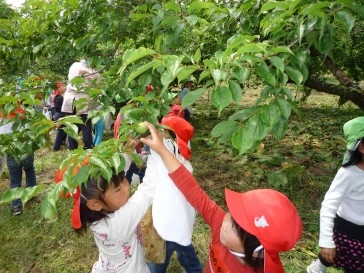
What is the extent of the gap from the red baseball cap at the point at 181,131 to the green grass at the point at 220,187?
82 cm

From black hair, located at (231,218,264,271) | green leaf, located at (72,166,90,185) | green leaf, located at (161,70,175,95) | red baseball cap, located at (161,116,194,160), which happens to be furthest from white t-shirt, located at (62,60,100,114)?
black hair, located at (231,218,264,271)

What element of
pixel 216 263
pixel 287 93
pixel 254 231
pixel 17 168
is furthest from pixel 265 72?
pixel 17 168

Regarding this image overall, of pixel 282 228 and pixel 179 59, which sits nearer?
pixel 179 59

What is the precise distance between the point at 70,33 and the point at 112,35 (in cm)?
36

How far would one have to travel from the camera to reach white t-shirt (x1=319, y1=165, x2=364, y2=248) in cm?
183

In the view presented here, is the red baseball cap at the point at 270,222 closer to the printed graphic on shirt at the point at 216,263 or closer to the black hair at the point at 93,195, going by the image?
the printed graphic on shirt at the point at 216,263

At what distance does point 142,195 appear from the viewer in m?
1.74

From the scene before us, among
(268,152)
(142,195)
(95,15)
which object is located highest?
(95,15)

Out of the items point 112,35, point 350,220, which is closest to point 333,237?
point 350,220

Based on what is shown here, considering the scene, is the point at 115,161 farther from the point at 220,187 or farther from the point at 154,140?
the point at 220,187

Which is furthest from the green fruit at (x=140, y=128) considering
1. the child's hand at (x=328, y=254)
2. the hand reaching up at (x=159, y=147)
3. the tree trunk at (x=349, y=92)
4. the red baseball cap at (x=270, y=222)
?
the tree trunk at (x=349, y=92)

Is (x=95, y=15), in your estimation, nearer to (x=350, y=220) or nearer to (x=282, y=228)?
(x=282, y=228)

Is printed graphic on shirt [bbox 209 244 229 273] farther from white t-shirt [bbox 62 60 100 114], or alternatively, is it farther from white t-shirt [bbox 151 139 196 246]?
white t-shirt [bbox 62 60 100 114]

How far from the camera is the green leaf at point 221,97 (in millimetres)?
937
